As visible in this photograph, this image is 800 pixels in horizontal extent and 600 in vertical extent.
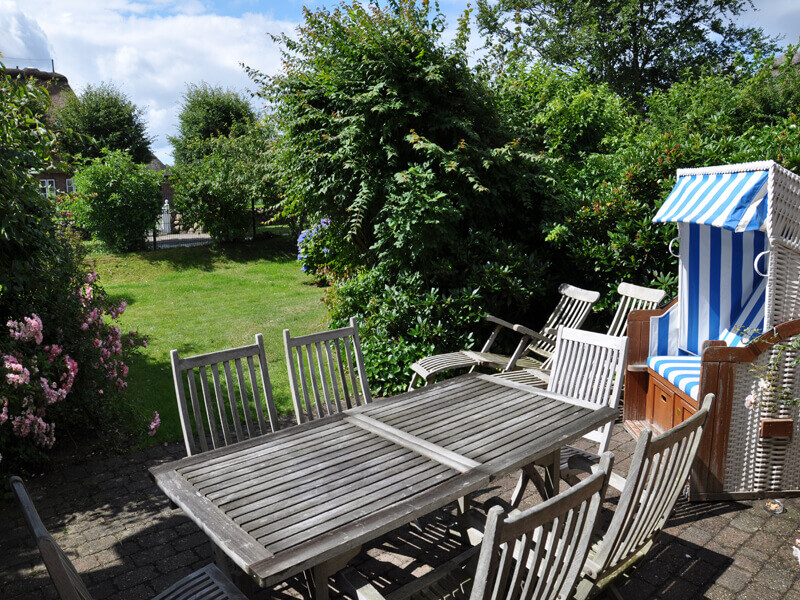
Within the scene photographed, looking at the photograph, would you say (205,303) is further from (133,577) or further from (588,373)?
(588,373)

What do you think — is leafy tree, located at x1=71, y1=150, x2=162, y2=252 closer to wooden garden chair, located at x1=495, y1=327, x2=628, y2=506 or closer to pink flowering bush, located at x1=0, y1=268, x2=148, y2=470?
pink flowering bush, located at x1=0, y1=268, x2=148, y2=470

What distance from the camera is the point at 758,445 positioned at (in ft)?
12.0

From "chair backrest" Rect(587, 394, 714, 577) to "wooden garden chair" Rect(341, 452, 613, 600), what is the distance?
9.3 inches

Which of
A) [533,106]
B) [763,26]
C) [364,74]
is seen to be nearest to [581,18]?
[763,26]

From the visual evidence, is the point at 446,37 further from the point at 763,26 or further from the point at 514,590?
the point at 763,26

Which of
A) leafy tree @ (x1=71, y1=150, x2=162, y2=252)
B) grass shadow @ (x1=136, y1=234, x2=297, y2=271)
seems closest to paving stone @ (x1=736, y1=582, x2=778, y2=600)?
grass shadow @ (x1=136, y1=234, x2=297, y2=271)

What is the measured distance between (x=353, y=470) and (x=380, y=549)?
1050 mm

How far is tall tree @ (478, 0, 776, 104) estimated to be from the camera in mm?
25094

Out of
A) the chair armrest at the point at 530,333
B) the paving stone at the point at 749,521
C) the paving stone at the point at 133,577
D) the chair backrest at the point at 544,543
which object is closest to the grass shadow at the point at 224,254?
the chair armrest at the point at 530,333

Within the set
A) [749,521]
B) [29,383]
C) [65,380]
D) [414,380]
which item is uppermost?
[29,383]

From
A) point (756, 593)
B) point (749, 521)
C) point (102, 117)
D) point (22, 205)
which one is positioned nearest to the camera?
point (756, 593)

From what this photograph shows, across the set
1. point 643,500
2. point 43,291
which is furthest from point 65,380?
point 643,500

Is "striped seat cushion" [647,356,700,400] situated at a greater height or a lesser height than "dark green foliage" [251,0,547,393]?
lesser

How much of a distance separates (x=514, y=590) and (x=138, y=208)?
14781 mm
